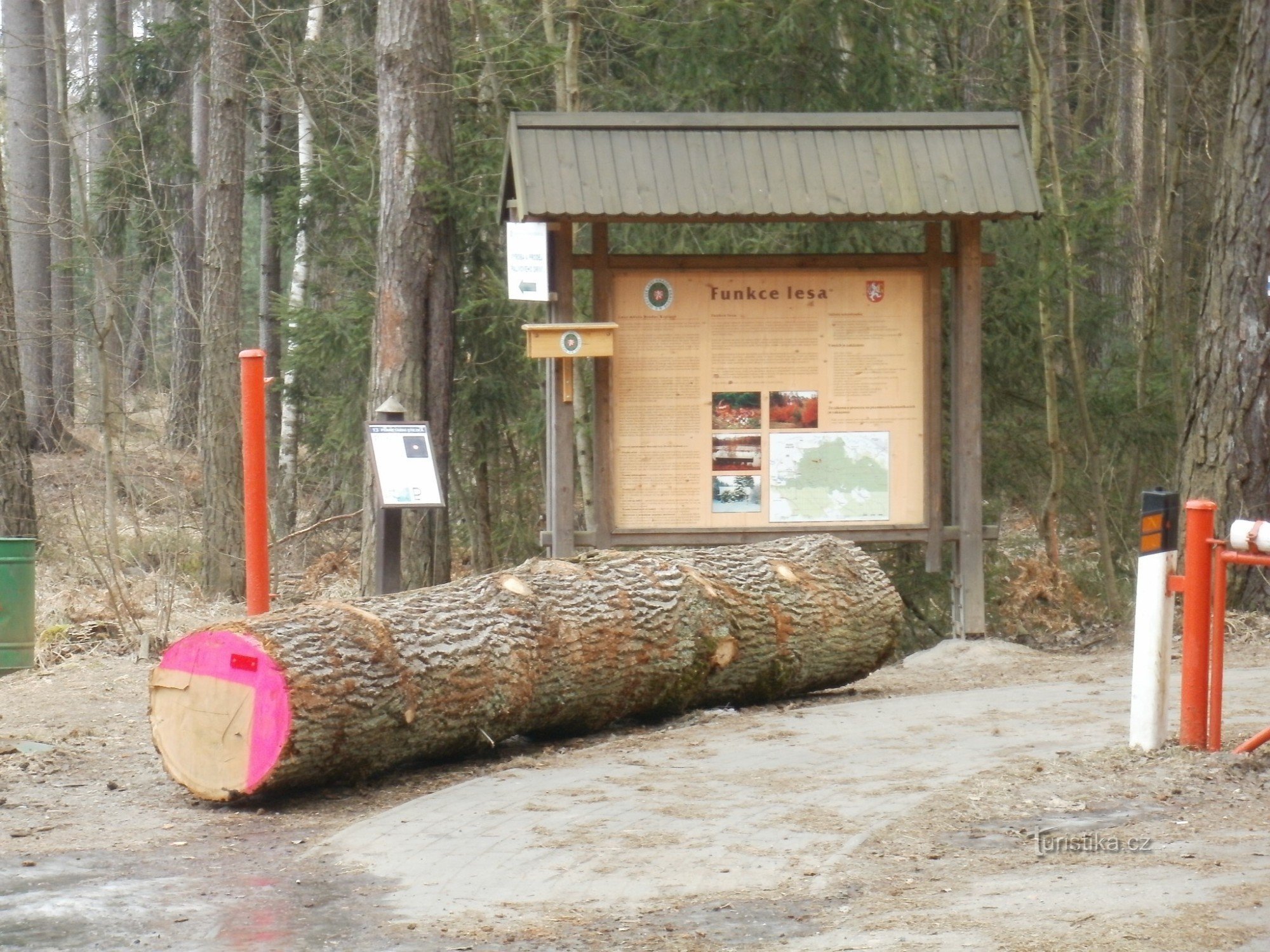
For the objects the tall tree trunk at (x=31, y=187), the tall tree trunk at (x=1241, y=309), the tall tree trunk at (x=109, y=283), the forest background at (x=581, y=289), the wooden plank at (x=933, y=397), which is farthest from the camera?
the tall tree trunk at (x=31, y=187)

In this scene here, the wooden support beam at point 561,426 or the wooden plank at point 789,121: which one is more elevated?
the wooden plank at point 789,121

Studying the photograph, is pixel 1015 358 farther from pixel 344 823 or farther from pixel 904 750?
pixel 344 823

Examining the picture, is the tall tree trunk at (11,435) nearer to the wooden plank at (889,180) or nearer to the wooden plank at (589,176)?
the wooden plank at (589,176)

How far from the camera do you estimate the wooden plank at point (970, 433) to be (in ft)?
33.2

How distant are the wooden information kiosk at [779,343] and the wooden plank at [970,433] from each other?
1 cm

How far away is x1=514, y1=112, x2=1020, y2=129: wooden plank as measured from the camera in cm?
978

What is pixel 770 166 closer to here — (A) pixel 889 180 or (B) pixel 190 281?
(A) pixel 889 180

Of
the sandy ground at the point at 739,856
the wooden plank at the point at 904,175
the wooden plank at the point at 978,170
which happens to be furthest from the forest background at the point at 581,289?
the sandy ground at the point at 739,856

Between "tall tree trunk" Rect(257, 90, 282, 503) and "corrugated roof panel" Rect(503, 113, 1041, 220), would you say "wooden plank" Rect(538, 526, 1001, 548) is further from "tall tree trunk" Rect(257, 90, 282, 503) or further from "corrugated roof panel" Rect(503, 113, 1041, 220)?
"tall tree trunk" Rect(257, 90, 282, 503)

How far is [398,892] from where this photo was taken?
4.76 metres

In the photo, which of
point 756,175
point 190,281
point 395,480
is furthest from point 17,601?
point 190,281

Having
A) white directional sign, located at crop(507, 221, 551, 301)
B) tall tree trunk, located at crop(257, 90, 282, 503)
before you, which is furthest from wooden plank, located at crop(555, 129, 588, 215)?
tall tree trunk, located at crop(257, 90, 282, 503)

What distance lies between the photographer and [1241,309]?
10.2 metres
